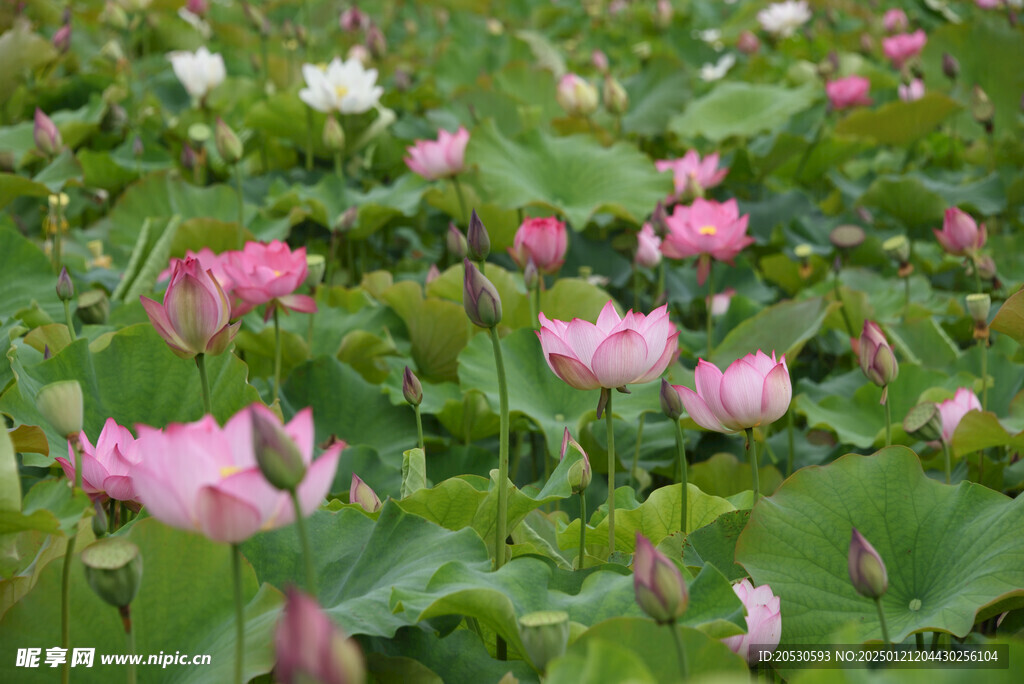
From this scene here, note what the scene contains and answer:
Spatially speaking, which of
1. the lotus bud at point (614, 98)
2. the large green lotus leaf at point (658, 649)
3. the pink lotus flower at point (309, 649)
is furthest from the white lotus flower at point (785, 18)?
the pink lotus flower at point (309, 649)

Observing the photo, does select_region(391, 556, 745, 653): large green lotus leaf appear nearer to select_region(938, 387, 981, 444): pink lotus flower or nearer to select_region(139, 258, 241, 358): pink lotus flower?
select_region(139, 258, 241, 358): pink lotus flower

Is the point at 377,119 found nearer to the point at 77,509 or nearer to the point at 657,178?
the point at 657,178

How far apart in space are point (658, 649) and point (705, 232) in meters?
1.11

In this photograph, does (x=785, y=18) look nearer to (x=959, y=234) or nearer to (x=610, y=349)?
(x=959, y=234)

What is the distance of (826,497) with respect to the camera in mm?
1041

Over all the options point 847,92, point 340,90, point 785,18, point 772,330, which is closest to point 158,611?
point 772,330

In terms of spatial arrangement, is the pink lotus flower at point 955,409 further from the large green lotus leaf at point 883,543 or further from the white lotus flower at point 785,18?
the white lotus flower at point 785,18

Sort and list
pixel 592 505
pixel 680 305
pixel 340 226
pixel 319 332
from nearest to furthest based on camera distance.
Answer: pixel 592 505
pixel 319 332
pixel 340 226
pixel 680 305

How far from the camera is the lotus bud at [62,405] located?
0.80m

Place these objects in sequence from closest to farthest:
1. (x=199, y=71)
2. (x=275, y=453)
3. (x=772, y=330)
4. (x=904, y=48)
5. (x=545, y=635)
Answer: (x=275, y=453)
(x=545, y=635)
(x=772, y=330)
(x=199, y=71)
(x=904, y=48)

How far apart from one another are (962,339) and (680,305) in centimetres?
63

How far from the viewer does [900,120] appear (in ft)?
9.04

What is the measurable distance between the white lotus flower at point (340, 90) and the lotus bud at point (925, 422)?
1518mm

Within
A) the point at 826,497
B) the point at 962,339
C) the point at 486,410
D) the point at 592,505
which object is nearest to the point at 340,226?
the point at 486,410
